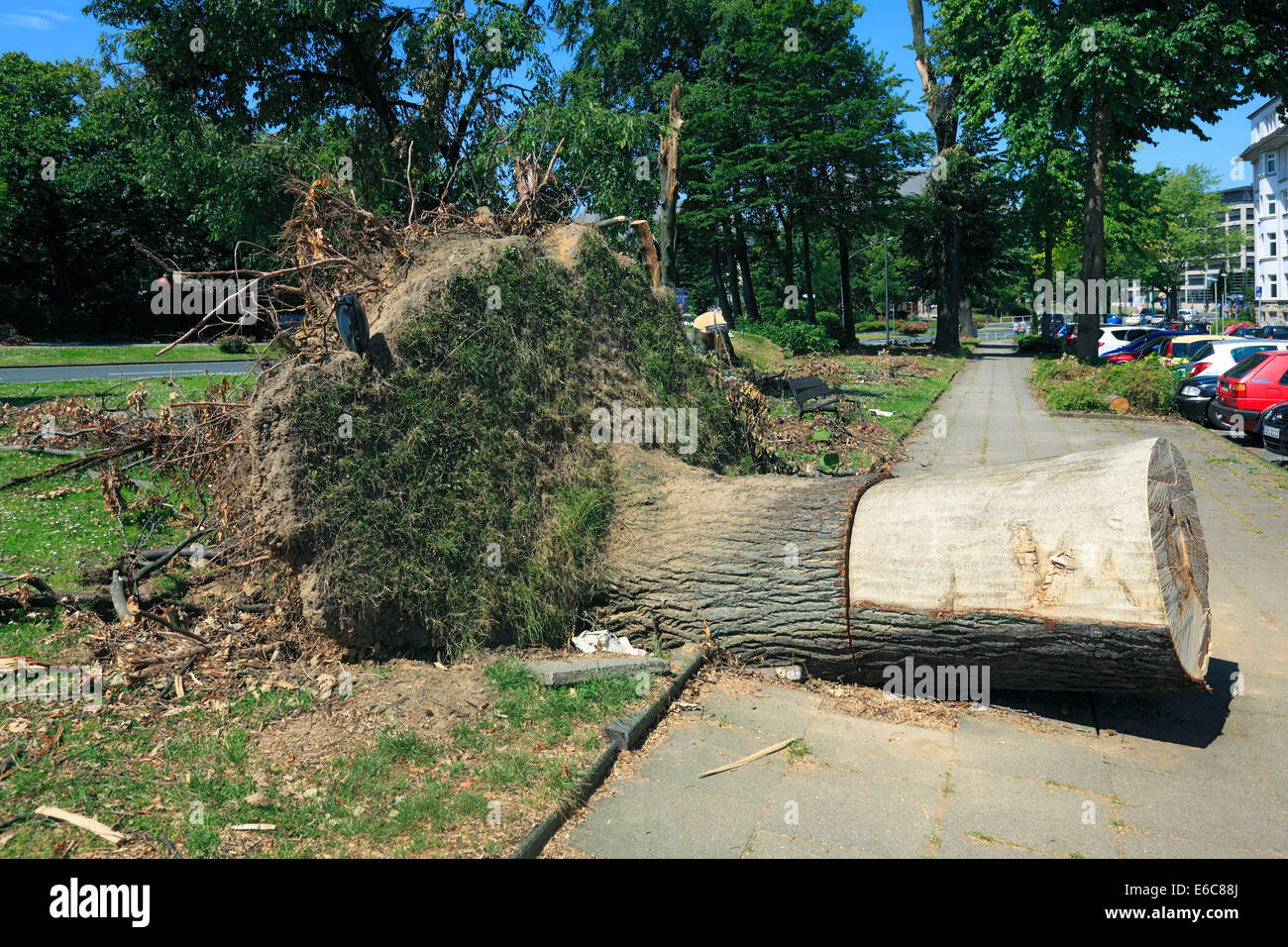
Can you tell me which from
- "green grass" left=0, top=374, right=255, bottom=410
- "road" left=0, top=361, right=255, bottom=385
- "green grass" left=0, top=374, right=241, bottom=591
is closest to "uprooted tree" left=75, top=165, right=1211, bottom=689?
"green grass" left=0, top=374, right=241, bottom=591

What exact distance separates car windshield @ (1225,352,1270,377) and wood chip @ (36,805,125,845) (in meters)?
18.1

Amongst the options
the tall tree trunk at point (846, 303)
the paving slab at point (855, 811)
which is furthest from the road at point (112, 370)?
the tall tree trunk at point (846, 303)

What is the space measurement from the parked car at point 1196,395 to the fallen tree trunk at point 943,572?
47.1ft

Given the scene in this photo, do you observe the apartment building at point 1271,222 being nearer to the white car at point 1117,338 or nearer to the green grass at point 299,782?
the white car at point 1117,338

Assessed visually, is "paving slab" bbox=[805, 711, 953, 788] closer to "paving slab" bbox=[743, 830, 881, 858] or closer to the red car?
"paving slab" bbox=[743, 830, 881, 858]

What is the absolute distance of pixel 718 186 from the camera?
32.1m

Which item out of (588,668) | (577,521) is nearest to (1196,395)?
(577,521)

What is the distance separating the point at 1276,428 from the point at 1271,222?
71.3 m

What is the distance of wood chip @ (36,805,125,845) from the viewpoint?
3332 millimetres

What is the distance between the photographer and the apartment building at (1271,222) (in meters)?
63.9

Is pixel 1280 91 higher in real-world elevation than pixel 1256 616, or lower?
higher
